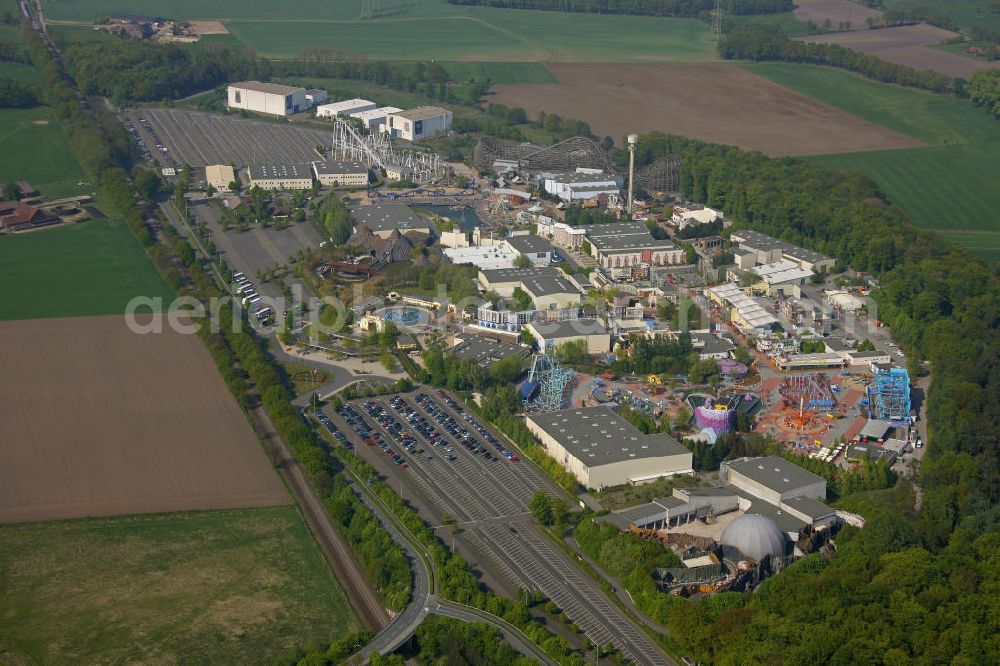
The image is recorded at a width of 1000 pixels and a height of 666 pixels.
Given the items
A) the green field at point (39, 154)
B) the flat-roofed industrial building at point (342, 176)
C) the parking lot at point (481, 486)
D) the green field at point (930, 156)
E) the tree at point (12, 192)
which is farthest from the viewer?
the flat-roofed industrial building at point (342, 176)

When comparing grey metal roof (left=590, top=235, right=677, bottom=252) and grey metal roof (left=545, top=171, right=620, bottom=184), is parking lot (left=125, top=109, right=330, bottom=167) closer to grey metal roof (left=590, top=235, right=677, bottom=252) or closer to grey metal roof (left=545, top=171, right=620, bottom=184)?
grey metal roof (left=545, top=171, right=620, bottom=184)

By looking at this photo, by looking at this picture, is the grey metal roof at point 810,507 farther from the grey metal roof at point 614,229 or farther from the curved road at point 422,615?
the grey metal roof at point 614,229

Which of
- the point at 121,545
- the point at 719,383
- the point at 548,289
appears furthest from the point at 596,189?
the point at 121,545

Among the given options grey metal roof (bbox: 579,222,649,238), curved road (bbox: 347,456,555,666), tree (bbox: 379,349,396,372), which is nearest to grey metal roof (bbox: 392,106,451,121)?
grey metal roof (bbox: 579,222,649,238)

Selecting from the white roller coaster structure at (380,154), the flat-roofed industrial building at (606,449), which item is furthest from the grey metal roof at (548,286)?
the white roller coaster structure at (380,154)

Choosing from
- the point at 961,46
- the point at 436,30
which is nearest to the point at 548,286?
the point at 436,30

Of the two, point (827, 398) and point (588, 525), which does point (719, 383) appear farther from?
point (588, 525)
